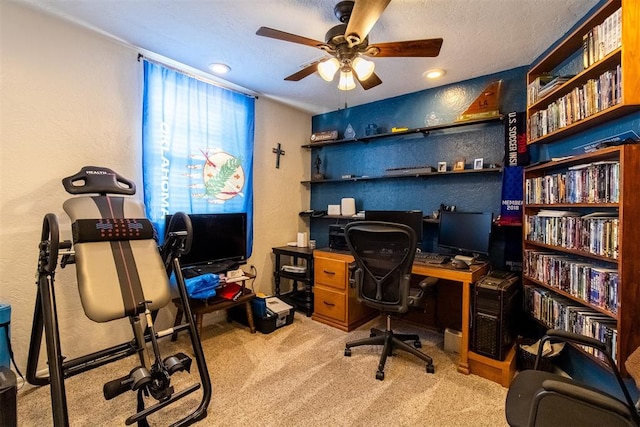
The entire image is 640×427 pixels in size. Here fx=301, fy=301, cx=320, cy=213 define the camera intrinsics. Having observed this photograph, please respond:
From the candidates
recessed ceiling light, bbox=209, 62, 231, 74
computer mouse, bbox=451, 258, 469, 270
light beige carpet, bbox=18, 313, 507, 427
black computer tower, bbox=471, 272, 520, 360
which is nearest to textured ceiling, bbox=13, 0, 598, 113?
recessed ceiling light, bbox=209, 62, 231, 74

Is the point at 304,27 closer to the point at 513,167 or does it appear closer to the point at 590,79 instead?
the point at 590,79

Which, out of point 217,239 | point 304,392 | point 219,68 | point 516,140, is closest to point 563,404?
point 304,392

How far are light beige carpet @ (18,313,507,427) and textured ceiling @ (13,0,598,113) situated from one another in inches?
97.0

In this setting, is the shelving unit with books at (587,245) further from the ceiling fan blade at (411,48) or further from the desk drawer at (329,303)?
the desk drawer at (329,303)

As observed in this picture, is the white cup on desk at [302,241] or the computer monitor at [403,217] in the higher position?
the computer monitor at [403,217]

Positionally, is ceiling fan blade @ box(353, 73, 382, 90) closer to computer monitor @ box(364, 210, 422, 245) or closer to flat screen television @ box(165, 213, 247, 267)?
computer monitor @ box(364, 210, 422, 245)

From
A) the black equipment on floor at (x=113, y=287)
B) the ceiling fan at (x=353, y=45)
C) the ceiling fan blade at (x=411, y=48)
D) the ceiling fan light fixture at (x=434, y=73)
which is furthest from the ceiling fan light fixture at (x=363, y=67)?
the black equipment on floor at (x=113, y=287)

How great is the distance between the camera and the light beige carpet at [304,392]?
1.73 metres

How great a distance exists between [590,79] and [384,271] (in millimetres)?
1716

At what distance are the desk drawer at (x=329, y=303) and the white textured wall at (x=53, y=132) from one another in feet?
5.61

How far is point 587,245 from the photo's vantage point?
5.73ft

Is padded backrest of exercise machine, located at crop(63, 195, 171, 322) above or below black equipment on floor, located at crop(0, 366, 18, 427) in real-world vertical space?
above

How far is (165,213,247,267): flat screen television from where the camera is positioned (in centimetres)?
270

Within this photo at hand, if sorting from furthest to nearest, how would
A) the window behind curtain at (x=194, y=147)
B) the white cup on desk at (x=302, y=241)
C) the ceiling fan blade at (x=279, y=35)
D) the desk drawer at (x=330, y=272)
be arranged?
the white cup on desk at (x=302, y=241)
the desk drawer at (x=330, y=272)
the window behind curtain at (x=194, y=147)
the ceiling fan blade at (x=279, y=35)
